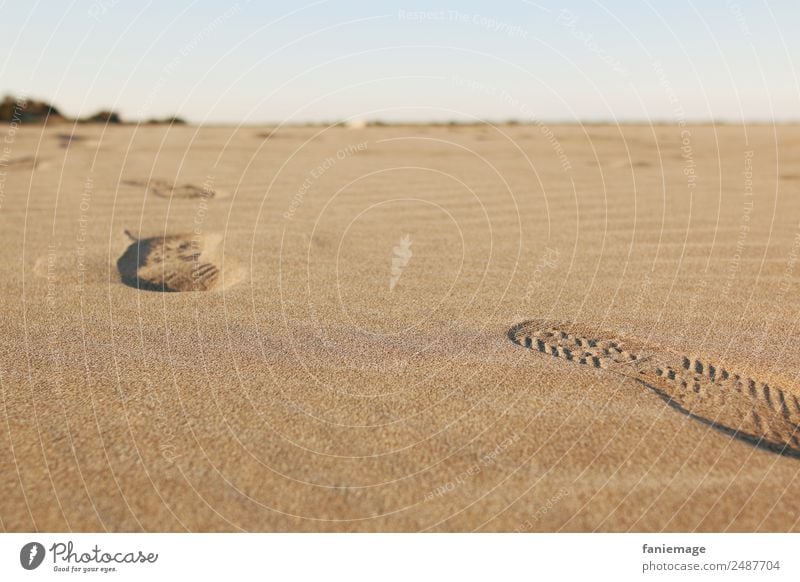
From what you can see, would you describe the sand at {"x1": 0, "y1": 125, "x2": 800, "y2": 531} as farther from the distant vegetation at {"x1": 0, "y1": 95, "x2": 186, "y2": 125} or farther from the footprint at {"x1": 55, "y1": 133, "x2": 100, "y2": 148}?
the distant vegetation at {"x1": 0, "y1": 95, "x2": 186, "y2": 125}

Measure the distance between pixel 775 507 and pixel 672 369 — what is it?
64 centimetres

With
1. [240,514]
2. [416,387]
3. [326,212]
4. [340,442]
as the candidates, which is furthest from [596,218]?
[240,514]

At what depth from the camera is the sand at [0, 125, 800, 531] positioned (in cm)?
147

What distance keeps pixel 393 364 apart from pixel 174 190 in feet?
10.3

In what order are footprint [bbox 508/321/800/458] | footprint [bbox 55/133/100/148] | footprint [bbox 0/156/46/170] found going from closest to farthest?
footprint [bbox 508/321/800/458], footprint [bbox 0/156/46/170], footprint [bbox 55/133/100/148]

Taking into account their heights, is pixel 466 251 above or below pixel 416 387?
above

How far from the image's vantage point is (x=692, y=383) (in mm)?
1972

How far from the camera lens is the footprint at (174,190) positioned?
450 centimetres

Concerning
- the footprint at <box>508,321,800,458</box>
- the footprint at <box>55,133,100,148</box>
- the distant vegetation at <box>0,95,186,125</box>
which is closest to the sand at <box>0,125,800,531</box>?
the footprint at <box>508,321,800,458</box>

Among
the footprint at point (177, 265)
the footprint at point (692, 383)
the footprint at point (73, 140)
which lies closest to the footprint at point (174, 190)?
the footprint at point (177, 265)

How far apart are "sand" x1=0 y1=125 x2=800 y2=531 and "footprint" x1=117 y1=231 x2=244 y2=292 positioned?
18 mm

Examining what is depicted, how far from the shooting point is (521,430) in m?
1.71

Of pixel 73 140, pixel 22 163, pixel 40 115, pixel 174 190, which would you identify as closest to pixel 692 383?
pixel 174 190

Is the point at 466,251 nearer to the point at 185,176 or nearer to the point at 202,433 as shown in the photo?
the point at 202,433
